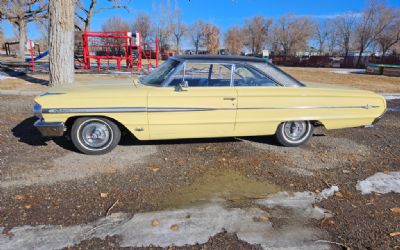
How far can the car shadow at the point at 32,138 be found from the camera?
486 centimetres

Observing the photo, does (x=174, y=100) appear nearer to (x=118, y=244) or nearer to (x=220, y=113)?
(x=220, y=113)

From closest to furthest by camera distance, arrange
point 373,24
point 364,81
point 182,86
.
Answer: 1. point 182,86
2. point 364,81
3. point 373,24

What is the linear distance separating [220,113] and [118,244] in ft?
8.22

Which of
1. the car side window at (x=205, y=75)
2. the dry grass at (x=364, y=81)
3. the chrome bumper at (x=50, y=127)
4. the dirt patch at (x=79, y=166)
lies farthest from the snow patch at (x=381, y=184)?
the dry grass at (x=364, y=81)

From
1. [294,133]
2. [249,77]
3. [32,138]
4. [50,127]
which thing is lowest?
[32,138]

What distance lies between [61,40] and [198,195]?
725cm

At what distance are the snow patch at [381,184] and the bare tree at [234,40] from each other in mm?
74536

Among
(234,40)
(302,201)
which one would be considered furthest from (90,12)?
(234,40)

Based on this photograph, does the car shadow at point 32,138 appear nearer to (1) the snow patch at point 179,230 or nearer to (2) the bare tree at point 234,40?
(1) the snow patch at point 179,230

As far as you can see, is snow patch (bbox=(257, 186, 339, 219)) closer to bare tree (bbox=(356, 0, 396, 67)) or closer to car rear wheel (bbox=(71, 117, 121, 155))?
car rear wheel (bbox=(71, 117, 121, 155))

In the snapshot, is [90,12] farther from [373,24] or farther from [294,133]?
[373,24]

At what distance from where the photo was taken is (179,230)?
2.82 meters

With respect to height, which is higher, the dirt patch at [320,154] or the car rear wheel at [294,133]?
the car rear wheel at [294,133]

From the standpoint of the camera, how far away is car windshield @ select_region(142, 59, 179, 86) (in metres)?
4.56
